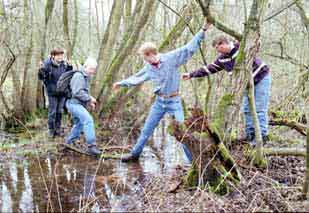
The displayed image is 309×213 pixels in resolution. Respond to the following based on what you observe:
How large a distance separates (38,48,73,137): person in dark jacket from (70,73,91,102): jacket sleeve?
1.68m

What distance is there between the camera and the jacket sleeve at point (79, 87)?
7.87m

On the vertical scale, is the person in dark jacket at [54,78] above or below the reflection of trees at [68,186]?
above

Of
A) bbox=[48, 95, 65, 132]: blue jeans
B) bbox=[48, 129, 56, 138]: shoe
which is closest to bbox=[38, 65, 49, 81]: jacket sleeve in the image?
bbox=[48, 95, 65, 132]: blue jeans

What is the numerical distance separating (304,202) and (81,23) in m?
9.89

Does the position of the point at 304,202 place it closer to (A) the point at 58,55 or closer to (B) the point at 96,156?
(B) the point at 96,156

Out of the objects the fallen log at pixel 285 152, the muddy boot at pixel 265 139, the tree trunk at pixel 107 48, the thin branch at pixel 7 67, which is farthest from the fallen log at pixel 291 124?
the thin branch at pixel 7 67

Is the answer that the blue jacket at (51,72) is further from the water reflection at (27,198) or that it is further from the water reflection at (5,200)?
the water reflection at (5,200)

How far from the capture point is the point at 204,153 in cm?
536

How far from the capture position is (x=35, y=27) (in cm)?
1099

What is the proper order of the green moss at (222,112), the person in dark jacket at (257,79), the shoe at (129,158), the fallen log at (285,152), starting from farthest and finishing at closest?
1. the shoe at (129,158)
2. the person in dark jacket at (257,79)
3. the fallen log at (285,152)
4. the green moss at (222,112)

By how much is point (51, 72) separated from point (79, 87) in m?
2.02

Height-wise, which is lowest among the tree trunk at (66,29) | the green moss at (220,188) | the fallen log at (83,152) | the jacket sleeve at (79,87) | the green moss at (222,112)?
the green moss at (220,188)

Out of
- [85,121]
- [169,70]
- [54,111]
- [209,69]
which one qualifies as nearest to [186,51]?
Result: [169,70]

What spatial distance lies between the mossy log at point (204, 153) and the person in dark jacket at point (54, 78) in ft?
15.7
